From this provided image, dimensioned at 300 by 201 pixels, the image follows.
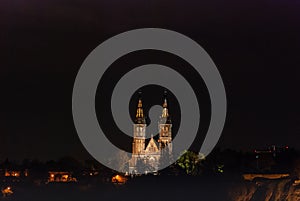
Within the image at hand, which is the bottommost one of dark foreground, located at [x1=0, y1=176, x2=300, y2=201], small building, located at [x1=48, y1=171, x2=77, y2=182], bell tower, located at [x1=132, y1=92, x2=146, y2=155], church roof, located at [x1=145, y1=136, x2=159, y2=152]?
dark foreground, located at [x1=0, y1=176, x2=300, y2=201]

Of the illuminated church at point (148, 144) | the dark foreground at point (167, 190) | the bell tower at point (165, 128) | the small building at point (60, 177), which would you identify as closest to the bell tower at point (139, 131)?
the illuminated church at point (148, 144)

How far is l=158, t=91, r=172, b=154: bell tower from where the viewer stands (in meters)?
106

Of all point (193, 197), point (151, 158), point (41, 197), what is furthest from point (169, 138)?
point (193, 197)

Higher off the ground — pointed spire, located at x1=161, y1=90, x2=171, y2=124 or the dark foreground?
pointed spire, located at x1=161, y1=90, x2=171, y2=124

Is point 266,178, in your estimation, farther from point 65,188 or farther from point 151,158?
point 151,158

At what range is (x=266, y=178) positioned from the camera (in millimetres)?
70375

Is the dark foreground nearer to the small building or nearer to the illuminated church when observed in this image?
the small building

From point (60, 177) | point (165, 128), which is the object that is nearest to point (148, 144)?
point (165, 128)

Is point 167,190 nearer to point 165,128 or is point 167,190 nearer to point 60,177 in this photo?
point 60,177

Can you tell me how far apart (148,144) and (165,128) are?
413 cm

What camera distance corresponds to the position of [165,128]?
355 feet

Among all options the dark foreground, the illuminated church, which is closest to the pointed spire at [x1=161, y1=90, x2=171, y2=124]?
the illuminated church

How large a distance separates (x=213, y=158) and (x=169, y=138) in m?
19.4

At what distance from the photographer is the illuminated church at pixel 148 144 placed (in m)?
104
